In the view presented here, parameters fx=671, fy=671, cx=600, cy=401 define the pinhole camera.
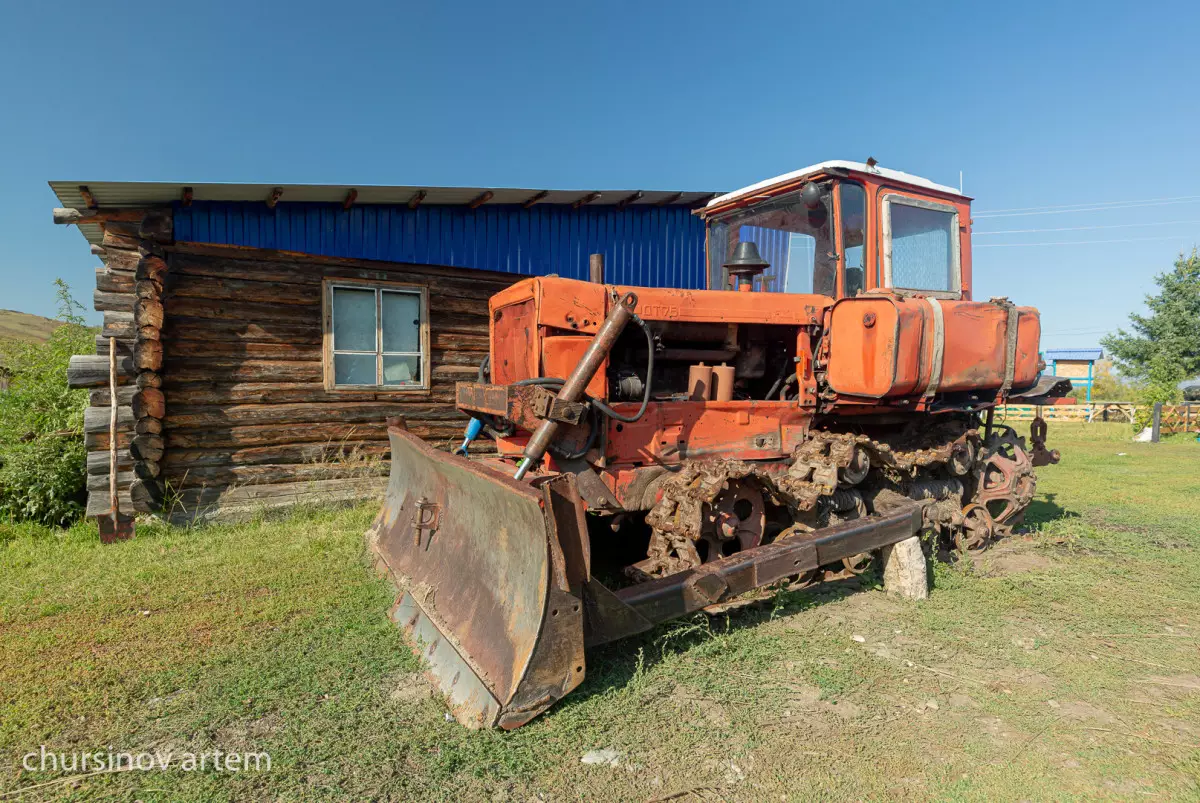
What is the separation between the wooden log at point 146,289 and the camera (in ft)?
22.0

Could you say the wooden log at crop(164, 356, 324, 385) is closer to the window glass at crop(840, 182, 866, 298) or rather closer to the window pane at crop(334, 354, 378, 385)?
the window pane at crop(334, 354, 378, 385)

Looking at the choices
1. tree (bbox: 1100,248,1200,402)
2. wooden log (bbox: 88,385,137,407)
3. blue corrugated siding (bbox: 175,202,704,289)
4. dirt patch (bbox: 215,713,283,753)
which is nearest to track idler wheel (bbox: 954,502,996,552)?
dirt patch (bbox: 215,713,283,753)

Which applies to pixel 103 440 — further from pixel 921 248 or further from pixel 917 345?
pixel 921 248

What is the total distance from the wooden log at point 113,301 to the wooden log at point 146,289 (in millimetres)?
95

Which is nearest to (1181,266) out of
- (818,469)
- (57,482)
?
(818,469)

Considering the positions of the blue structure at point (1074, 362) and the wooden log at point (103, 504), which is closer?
the wooden log at point (103, 504)

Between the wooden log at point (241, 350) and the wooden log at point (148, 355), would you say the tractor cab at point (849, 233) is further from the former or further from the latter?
the wooden log at point (148, 355)

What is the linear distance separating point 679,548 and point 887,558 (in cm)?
159

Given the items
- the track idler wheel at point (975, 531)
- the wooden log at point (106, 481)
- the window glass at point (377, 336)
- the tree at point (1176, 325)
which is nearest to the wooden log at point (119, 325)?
the wooden log at point (106, 481)

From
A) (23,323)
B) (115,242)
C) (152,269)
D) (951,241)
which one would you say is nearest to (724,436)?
(951,241)

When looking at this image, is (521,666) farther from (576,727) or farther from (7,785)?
(7,785)

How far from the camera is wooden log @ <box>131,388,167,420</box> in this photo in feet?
21.8

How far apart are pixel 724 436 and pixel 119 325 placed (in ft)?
19.7

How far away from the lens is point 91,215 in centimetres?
667
